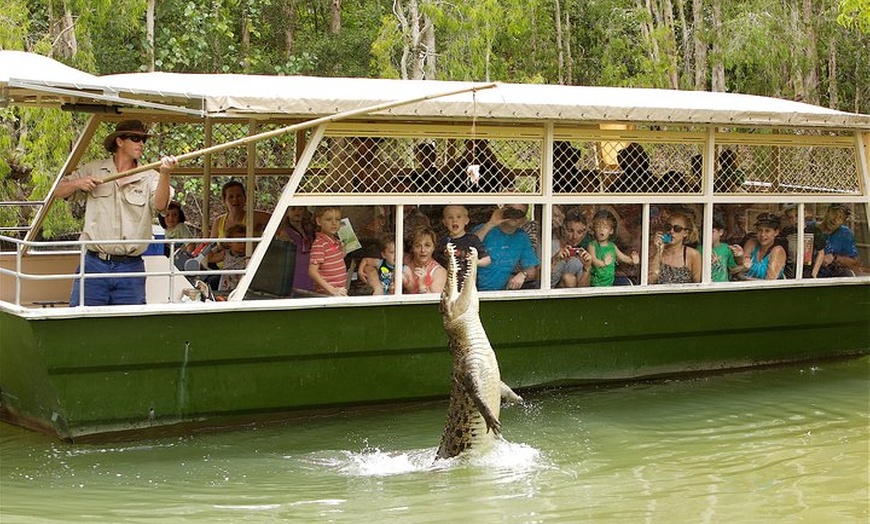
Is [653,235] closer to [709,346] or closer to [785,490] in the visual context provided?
[709,346]

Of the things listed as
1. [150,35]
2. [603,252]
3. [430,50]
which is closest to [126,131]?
[603,252]

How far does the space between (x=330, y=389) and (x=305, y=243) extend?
1.08 meters

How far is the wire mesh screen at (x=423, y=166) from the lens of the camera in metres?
9.46

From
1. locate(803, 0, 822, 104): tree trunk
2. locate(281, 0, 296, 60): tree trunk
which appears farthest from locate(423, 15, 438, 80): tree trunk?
locate(281, 0, 296, 60): tree trunk

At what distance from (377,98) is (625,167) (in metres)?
2.30

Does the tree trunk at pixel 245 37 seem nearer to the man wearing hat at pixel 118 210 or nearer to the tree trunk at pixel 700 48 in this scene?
the tree trunk at pixel 700 48

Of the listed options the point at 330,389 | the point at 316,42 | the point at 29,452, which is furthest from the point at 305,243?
the point at 316,42

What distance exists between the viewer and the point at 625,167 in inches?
415

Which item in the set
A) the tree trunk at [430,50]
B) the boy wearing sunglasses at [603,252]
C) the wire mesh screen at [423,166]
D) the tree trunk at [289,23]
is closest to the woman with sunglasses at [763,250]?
the boy wearing sunglasses at [603,252]

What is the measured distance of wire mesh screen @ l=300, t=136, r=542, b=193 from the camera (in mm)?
9461

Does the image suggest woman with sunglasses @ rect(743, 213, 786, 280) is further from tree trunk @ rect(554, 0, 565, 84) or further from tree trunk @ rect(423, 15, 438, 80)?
tree trunk @ rect(554, 0, 565, 84)

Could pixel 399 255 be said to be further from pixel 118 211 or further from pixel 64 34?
pixel 64 34

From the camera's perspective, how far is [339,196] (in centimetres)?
942

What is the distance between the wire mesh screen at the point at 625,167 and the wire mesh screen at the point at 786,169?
0.98 ft
